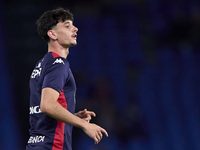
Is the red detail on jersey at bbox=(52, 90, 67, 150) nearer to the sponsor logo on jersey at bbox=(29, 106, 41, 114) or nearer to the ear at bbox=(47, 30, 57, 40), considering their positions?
the sponsor logo on jersey at bbox=(29, 106, 41, 114)

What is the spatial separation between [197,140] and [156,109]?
1207mm

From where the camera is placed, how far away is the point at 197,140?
25.1ft

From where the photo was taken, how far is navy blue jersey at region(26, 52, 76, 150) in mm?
2617

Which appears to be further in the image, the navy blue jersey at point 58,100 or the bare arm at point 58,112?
the navy blue jersey at point 58,100

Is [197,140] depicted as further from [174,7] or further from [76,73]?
[174,7]

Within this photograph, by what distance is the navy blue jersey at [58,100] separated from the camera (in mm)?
2617

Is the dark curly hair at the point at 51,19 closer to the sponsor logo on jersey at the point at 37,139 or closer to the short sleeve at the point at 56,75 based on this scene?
the short sleeve at the point at 56,75

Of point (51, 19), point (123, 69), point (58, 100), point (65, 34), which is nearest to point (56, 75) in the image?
point (58, 100)

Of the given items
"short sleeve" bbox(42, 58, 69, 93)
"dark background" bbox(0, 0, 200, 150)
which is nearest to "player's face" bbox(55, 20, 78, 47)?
"short sleeve" bbox(42, 58, 69, 93)

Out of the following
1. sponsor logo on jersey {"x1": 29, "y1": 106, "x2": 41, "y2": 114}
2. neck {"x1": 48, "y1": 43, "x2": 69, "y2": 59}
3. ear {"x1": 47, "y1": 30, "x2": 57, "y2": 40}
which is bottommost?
sponsor logo on jersey {"x1": 29, "y1": 106, "x2": 41, "y2": 114}

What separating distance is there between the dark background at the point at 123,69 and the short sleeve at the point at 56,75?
15.1 feet

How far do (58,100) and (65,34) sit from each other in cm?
73

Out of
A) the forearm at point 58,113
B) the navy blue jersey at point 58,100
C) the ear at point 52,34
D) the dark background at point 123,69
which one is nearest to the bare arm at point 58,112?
the forearm at point 58,113

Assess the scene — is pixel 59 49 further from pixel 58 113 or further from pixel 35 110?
pixel 58 113
